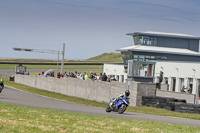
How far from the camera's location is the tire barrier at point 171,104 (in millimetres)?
23516

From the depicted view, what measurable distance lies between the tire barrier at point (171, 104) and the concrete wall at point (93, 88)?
105 cm

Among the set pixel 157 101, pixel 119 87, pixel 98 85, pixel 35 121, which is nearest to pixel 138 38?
pixel 98 85

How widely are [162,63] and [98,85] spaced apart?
1406 cm

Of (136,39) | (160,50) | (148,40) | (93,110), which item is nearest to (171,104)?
(93,110)

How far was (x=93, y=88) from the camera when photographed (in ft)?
130

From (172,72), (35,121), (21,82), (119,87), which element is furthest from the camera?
(21,82)

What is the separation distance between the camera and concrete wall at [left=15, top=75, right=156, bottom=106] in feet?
99.2

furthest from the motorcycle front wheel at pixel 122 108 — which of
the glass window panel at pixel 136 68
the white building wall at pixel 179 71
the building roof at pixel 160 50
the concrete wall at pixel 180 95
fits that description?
the building roof at pixel 160 50

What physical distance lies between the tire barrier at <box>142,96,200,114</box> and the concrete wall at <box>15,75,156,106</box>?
41.2 inches

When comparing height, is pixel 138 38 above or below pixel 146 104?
above

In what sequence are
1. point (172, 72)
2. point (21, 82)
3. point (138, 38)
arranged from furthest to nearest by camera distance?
1. point (138, 38)
2. point (21, 82)
3. point (172, 72)

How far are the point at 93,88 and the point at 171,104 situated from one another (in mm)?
15449

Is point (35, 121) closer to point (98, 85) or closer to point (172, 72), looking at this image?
point (98, 85)

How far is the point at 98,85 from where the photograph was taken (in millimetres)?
38531
